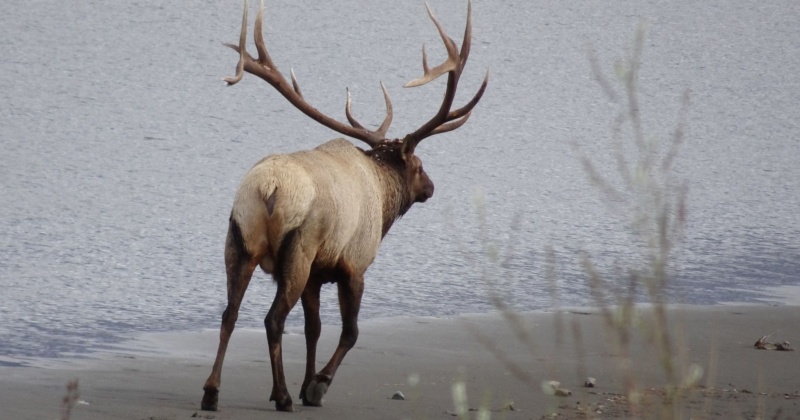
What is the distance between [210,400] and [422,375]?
159 centimetres

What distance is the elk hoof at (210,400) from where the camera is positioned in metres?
5.85

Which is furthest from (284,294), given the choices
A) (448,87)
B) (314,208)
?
(448,87)

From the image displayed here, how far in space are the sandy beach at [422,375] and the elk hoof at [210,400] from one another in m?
0.06

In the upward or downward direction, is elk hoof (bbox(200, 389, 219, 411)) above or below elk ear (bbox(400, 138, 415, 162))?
below

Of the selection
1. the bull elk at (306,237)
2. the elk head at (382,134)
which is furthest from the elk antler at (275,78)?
the bull elk at (306,237)

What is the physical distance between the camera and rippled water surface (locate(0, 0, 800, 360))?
30.8 ft

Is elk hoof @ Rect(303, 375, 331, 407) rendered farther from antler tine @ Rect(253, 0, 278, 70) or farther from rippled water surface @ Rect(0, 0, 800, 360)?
antler tine @ Rect(253, 0, 278, 70)

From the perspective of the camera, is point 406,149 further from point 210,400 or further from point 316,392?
point 210,400

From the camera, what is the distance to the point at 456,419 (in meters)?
5.97

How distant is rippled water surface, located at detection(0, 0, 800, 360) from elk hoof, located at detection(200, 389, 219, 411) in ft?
4.29

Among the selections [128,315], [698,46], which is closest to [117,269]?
[128,315]

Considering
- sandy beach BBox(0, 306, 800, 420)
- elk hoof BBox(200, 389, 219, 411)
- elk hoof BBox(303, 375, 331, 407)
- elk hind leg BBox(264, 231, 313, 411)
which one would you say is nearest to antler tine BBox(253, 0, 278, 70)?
sandy beach BBox(0, 306, 800, 420)

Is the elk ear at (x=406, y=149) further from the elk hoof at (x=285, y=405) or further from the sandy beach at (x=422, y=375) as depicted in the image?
the elk hoof at (x=285, y=405)

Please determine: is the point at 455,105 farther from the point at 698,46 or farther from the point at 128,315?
the point at 128,315
